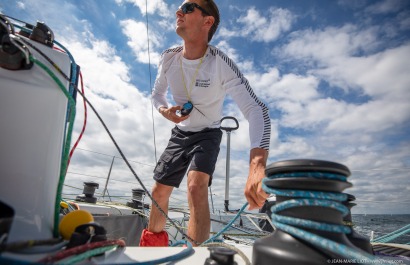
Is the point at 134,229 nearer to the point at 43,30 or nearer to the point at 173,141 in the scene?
the point at 173,141

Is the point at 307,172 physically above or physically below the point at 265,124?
below

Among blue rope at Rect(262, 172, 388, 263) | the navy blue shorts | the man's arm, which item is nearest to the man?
the navy blue shorts

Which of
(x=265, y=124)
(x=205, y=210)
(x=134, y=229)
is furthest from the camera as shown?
(x=134, y=229)

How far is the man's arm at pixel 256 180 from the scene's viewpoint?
936 mm

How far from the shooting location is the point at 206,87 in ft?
6.79

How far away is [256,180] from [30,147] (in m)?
0.80

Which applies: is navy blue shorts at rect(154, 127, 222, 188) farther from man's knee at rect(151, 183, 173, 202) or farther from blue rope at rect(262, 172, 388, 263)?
blue rope at rect(262, 172, 388, 263)

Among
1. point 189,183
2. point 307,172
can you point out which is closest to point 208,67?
point 189,183

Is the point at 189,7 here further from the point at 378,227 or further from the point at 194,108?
the point at 378,227

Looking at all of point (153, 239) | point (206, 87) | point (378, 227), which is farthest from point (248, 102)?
point (378, 227)

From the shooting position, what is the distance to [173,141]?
2.32m

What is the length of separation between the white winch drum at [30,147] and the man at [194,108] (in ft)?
4.25

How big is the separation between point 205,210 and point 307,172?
1.37 meters

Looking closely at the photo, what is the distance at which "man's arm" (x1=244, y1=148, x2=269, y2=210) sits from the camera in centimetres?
94
